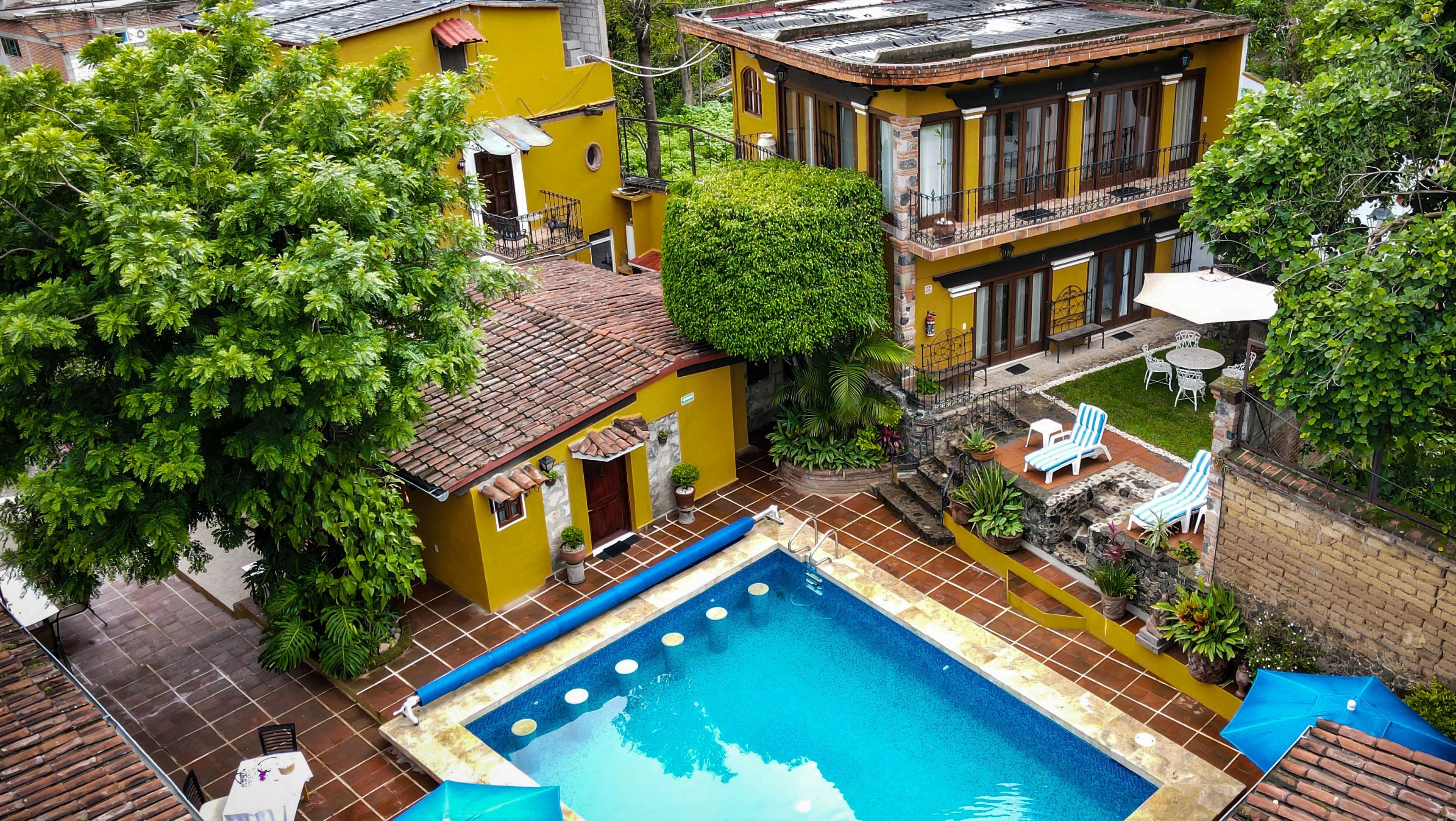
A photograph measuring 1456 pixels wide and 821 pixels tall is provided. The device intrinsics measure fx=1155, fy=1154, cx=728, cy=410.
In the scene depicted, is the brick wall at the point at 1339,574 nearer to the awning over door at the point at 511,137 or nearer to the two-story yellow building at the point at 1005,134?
the two-story yellow building at the point at 1005,134

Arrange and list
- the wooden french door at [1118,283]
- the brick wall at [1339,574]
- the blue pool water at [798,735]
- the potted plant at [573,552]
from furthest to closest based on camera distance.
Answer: the wooden french door at [1118,283]
the potted plant at [573,552]
the blue pool water at [798,735]
the brick wall at [1339,574]

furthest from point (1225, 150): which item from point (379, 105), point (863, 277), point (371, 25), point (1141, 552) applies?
point (371, 25)

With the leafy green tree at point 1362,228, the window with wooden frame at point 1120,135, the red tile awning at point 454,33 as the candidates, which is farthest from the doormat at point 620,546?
the red tile awning at point 454,33

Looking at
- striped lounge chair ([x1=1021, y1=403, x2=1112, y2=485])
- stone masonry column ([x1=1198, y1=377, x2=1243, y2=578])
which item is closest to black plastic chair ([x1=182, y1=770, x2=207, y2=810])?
striped lounge chair ([x1=1021, y1=403, x2=1112, y2=485])

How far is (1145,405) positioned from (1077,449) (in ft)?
10.1

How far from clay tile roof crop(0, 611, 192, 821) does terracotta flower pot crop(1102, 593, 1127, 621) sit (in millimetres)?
12558

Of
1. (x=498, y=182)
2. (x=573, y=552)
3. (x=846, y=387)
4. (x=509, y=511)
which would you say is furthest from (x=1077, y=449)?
(x=498, y=182)

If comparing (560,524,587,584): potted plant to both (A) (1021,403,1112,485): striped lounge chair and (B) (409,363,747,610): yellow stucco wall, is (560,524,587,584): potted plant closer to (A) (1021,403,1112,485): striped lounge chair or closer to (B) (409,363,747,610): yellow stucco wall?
(B) (409,363,747,610): yellow stucco wall

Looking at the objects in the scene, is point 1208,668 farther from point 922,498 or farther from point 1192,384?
point 1192,384

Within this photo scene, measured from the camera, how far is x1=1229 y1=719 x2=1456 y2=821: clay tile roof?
11.7 meters

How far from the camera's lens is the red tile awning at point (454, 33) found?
25656 mm

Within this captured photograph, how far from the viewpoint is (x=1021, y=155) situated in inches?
886

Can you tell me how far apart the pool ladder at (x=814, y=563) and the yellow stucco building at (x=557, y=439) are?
256 centimetres

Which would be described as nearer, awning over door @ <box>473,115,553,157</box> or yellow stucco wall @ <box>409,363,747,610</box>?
yellow stucco wall @ <box>409,363,747,610</box>
